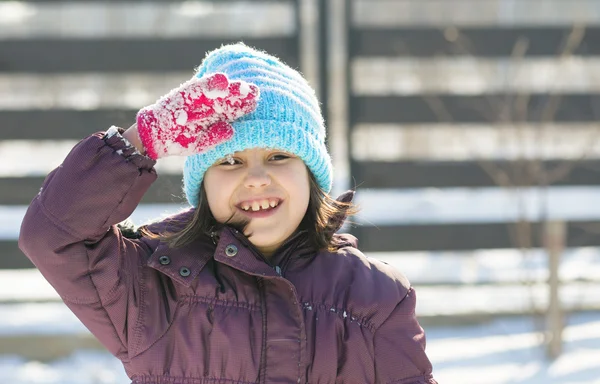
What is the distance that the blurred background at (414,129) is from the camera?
4.52 meters

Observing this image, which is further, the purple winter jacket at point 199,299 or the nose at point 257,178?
the nose at point 257,178

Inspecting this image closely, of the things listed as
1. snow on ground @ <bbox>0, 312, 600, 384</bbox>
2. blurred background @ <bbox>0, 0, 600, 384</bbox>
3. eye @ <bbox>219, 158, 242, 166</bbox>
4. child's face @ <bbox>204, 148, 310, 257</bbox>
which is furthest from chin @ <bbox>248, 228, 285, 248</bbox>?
blurred background @ <bbox>0, 0, 600, 384</bbox>

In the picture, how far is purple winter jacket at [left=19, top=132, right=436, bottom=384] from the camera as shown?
1576mm

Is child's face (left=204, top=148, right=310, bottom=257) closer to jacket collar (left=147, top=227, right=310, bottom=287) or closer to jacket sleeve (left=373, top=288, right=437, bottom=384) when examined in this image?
jacket collar (left=147, top=227, right=310, bottom=287)

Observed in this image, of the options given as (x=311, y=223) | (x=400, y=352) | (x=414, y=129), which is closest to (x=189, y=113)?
(x=311, y=223)

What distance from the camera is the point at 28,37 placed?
4.53 m

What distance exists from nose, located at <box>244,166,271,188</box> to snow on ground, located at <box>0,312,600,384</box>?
2489 mm

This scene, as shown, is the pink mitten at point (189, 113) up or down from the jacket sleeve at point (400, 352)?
up

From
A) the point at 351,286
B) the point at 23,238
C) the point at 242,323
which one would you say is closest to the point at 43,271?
the point at 23,238

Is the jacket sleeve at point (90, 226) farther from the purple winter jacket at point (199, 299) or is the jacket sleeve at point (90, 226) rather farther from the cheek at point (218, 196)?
the cheek at point (218, 196)

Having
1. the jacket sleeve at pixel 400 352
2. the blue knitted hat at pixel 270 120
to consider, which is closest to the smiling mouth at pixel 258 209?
the blue knitted hat at pixel 270 120

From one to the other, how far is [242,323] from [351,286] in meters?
0.23

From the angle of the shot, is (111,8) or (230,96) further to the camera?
(111,8)

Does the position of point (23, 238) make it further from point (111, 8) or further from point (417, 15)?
point (417, 15)
